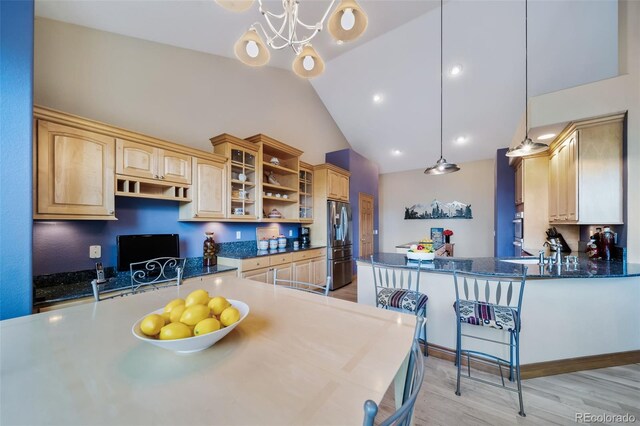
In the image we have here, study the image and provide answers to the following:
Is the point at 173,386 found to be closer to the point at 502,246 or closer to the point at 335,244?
the point at 335,244

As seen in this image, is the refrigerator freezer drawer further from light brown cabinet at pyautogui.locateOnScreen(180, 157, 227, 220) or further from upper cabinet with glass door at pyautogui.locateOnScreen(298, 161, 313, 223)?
light brown cabinet at pyautogui.locateOnScreen(180, 157, 227, 220)

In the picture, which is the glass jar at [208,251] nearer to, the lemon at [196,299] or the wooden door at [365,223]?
the lemon at [196,299]

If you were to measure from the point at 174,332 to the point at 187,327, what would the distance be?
37 mm

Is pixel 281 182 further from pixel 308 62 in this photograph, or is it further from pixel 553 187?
pixel 553 187

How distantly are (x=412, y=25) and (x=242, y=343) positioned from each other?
186 inches

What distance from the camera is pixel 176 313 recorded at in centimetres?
78

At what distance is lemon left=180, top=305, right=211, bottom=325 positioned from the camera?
74 cm

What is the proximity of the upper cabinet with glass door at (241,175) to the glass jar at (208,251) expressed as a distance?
40 centimetres

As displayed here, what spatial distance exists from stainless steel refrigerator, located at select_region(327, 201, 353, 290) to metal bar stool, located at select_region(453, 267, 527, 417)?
2544 millimetres

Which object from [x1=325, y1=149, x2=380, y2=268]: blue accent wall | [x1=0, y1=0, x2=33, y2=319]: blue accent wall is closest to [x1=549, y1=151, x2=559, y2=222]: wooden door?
[x1=325, y1=149, x2=380, y2=268]: blue accent wall

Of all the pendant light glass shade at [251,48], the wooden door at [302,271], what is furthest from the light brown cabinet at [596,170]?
the wooden door at [302,271]

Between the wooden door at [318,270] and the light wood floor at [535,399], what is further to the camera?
the wooden door at [318,270]

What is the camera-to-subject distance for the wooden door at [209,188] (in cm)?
274

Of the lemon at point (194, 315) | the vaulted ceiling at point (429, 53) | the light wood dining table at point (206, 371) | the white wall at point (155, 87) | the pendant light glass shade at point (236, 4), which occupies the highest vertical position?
the vaulted ceiling at point (429, 53)
